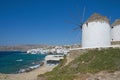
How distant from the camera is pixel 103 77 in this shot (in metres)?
19.2

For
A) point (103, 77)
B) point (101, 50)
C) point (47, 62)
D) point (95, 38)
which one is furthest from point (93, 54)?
point (47, 62)

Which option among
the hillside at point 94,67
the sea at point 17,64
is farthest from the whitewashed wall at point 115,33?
the sea at point 17,64

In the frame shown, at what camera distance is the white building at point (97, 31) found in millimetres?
30484

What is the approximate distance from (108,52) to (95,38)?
18.8 feet

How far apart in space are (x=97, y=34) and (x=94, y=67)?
8855 millimetres

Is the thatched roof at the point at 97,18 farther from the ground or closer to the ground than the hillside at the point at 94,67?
farther from the ground

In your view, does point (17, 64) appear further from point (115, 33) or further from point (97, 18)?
point (97, 18)

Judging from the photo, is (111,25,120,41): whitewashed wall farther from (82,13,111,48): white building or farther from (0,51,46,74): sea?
(0,51,46,74): sea

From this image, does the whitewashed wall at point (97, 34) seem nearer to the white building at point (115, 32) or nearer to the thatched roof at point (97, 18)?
the thatched roof at point (97, 18)

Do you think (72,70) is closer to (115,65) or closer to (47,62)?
(115,65)

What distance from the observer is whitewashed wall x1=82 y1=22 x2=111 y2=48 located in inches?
1200

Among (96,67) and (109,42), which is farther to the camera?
(109,42)

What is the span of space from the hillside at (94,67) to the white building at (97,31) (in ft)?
12.5

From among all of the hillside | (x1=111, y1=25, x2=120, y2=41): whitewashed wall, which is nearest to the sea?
(x1=111, y1=25, x2=120, y2=41): whitewashed wall
